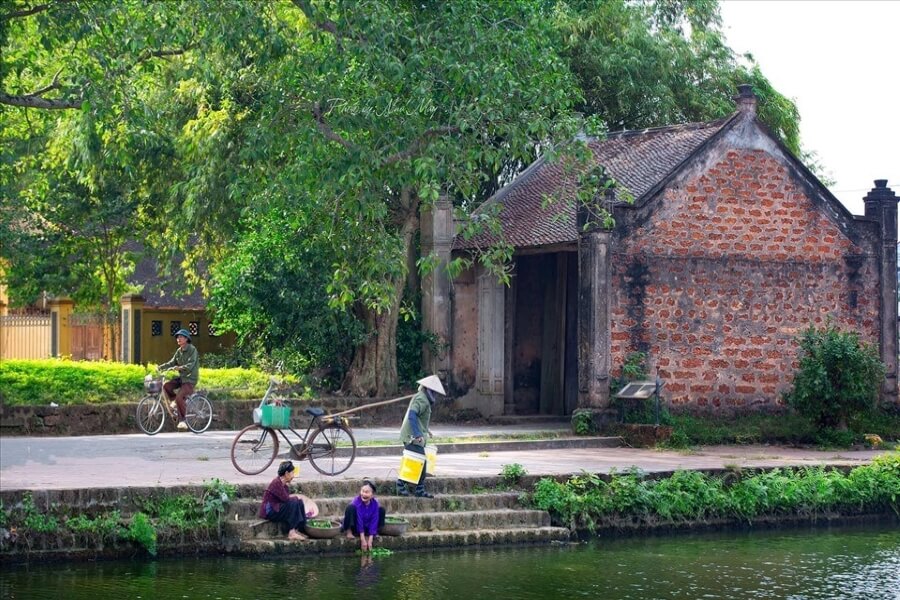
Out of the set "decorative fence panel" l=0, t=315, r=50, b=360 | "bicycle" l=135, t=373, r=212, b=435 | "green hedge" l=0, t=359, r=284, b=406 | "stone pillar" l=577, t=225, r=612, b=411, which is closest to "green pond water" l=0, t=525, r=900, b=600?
"stone pillar" l=577, t=225, r=612, b=411

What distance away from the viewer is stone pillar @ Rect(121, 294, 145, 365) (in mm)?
34250

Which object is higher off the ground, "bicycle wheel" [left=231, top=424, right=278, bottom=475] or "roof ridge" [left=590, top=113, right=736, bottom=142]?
"roof ridge" [left=590, top=113, right=736, bottom=142]

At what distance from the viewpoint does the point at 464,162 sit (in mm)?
19531

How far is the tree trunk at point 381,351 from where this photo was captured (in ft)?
82.1

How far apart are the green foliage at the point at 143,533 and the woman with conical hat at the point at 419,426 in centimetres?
307

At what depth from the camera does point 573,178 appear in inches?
1022

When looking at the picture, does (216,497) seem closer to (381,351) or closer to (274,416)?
(274,416)

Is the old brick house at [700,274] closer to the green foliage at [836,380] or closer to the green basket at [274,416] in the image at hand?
the green foliage at [836,380]

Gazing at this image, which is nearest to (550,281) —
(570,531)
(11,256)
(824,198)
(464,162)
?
(824,198)

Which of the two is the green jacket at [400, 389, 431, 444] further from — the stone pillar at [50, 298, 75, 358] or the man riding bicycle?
the stone pillar at [50, 298, 75, 358]

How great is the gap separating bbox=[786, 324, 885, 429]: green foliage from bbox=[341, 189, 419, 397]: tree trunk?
7.31 meters

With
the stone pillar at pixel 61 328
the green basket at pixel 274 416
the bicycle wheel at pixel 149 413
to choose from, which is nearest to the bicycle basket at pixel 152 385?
the bicycle wheel at pixel 149 413

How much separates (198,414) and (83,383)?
2.39 metres

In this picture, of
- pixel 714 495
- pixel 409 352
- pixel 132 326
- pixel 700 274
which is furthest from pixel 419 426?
pixel 132 326
